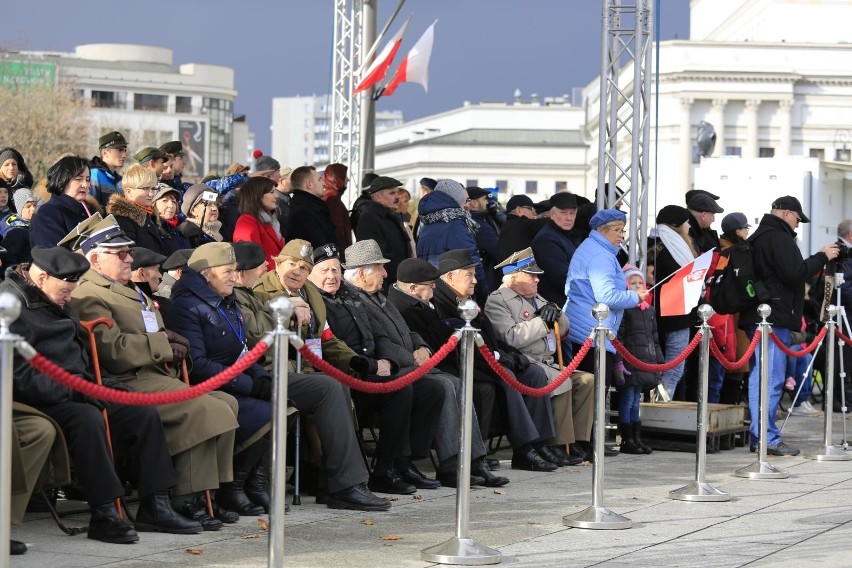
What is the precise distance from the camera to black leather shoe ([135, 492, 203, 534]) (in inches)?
317

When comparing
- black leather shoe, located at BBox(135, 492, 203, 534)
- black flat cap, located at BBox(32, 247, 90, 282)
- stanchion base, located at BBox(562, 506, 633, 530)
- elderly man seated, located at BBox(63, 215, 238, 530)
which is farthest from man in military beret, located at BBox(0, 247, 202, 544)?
stanchion base, located at BBox(562, 506, 633, 530)

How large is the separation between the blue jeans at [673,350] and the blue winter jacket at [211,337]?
5.68 meters

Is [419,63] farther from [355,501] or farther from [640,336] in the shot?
[355,501]

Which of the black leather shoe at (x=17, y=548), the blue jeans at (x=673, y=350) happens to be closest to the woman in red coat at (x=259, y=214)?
the blue jeans at (x=673, y=350)

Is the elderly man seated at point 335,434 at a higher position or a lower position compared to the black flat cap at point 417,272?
lower

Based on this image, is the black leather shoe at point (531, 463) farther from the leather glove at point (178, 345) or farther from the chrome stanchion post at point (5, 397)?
the chrome stanchion post at point (5, 397)

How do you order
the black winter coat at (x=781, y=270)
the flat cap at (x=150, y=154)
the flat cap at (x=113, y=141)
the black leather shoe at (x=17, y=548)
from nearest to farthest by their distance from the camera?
the black leather shoe at (x=17, y=548) → the flat cap at (x=113, y=141) → the flat cap at (x=150, y=154) → the black winter coat at (x=781, y=270)

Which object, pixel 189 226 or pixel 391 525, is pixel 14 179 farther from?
pixel 391 525

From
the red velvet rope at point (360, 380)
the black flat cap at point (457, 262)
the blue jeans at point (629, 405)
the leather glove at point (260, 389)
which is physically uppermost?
the black flat cap at point (457, 262)

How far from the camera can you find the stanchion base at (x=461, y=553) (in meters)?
7.65

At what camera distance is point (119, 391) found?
650 cm

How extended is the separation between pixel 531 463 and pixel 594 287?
64.9 inches

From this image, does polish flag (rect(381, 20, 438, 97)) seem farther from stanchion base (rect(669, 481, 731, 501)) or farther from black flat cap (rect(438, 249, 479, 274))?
stanchion base (rect(669, 481, 731, 501))

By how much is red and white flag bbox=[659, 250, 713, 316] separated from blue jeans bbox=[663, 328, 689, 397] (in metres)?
1.05
